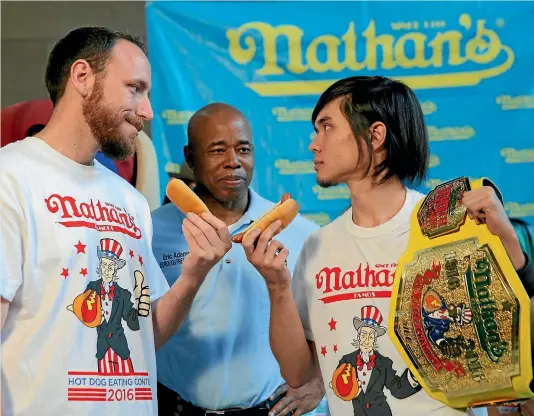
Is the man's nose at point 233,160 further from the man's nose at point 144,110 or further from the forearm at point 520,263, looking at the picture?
the forearm at point 520,263

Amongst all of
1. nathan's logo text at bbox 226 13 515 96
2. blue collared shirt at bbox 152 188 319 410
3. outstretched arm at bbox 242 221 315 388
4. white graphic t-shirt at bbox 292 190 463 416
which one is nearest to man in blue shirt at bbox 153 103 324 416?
blue collared shirt at bbox 152 188 319 410

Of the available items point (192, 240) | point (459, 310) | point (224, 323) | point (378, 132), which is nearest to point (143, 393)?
point (192, 240)

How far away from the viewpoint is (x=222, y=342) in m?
2.32

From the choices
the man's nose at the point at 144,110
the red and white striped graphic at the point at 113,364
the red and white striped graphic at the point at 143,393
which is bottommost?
the red and white striped graphic at the point at 143,393

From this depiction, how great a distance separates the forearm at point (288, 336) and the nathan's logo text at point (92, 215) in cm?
37

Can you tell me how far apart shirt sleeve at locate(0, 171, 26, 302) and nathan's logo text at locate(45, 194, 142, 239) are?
0.25 feet

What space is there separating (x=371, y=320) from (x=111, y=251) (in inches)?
24.1

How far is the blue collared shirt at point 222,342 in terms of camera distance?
229 cm

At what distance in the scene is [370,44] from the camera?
2887 millimetres

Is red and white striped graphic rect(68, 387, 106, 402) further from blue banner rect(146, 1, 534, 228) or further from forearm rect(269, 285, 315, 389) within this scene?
blue banner rect(146, 1, 534, 228)

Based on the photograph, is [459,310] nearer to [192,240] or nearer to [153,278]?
[192,240]

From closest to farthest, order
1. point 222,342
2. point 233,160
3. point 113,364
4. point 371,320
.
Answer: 1. point 113,364
2. point 371,320
3. point 222,342
4. point 233,160

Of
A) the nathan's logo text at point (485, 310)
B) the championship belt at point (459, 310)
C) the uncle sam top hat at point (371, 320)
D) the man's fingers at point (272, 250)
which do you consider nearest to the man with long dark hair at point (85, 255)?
the man's fingers at point (272, 250)

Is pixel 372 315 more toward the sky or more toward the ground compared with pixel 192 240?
Result: more toward the ground
